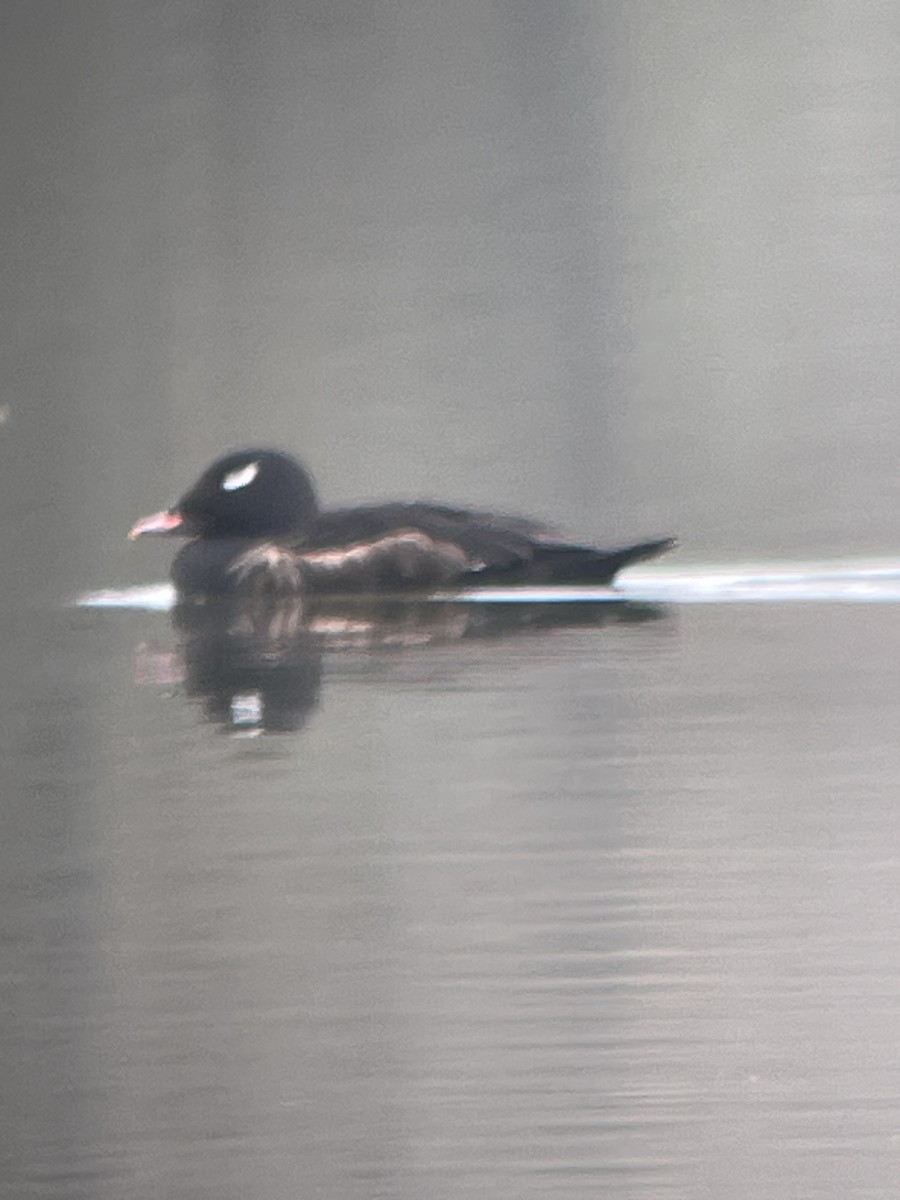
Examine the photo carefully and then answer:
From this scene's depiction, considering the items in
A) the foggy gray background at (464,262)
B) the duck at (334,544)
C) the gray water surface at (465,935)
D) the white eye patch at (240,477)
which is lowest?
the gray water surface at (465,935)

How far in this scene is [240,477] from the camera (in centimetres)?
278

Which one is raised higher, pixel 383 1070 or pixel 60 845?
A: pixel 60 845

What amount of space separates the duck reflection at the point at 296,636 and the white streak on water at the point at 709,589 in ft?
0.09

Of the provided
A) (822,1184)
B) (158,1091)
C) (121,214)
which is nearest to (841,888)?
(822,1184)

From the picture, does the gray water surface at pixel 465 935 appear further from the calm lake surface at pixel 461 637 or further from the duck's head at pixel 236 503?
the duck's head at pixel 236 503

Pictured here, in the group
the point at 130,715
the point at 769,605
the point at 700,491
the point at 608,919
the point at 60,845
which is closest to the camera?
the point at 608,919

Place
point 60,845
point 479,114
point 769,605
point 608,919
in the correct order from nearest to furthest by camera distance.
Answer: point 608,919, point 60,845, point 769,605, point 479,114

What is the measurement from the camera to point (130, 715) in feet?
7.30

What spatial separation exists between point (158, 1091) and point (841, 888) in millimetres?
613

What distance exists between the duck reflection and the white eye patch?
158 mm

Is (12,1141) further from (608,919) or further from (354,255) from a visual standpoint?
(354,255)

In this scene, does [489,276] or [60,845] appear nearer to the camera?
[60,845]

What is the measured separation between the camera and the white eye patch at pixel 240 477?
2.77m

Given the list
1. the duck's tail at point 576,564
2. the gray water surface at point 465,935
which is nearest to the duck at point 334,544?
the duck's tail at point 576,564
